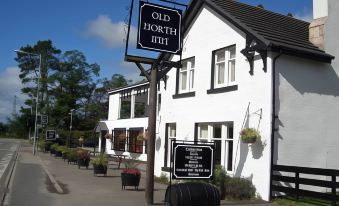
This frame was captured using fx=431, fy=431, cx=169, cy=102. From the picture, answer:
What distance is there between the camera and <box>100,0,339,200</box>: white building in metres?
13.8

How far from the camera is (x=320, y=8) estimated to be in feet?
53.1

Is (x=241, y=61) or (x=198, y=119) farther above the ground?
(x=241, y=61)

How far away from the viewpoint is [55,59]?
7338 cm

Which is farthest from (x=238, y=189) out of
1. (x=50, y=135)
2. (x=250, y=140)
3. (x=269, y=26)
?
(x=50, y=135)

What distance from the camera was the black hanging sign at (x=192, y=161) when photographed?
33.9ft

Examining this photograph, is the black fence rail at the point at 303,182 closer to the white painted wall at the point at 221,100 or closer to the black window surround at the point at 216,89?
the white painted wall at the point at 221,100

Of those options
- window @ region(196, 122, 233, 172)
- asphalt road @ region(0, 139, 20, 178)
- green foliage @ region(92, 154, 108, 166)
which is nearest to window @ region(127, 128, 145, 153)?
asphalt road @ region(0, 139, 20, 178)

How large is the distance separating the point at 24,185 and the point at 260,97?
9.34m

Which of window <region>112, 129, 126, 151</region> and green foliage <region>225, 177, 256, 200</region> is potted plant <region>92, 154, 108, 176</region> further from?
window <region>112, 129, 126, 151</region>

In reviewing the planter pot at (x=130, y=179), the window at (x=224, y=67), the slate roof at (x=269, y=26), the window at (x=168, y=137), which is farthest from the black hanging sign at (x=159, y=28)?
the window at (x=168, y=137)

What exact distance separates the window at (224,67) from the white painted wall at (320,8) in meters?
3.45

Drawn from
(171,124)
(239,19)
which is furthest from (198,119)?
(239,19)

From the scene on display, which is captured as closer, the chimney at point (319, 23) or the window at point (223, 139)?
the chimney at point (319, 23)

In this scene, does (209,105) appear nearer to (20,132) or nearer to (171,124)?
(171,124)
